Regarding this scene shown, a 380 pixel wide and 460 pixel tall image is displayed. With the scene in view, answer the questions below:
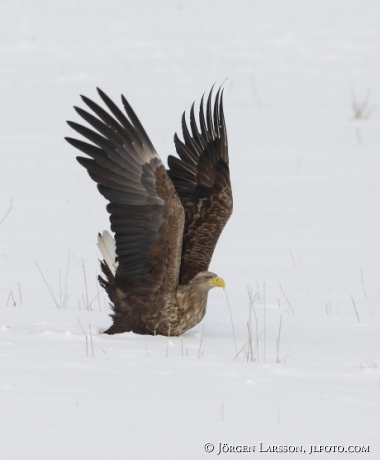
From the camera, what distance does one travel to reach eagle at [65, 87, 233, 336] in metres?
6.25

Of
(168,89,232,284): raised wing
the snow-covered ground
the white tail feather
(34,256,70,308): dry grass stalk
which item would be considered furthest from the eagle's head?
(34,256,70,308): dry grass stalk

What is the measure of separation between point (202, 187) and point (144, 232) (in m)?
1.31

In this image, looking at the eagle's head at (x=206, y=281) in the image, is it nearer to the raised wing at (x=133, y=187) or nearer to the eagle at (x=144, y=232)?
the eagle at (x=144, y=232)

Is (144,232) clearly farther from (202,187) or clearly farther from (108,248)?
(202,187)

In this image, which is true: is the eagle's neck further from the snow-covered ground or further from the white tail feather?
the white tail feather

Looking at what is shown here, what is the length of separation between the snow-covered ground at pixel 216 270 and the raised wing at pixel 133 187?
1.96 feet

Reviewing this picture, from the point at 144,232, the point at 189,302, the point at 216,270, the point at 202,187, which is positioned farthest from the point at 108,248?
the point at 216,270

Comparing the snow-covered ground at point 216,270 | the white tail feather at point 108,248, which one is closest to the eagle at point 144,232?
the white tail feather at point 108,248

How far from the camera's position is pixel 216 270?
9188 millimetres

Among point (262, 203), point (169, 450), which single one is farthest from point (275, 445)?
point (262, 203)

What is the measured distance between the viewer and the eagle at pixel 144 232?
246 inches

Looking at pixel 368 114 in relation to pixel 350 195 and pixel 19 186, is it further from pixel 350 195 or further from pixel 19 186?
pixel 19 186

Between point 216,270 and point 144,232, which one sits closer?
point 144,232

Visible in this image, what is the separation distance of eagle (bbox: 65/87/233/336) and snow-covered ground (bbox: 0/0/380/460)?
0.21 metres
